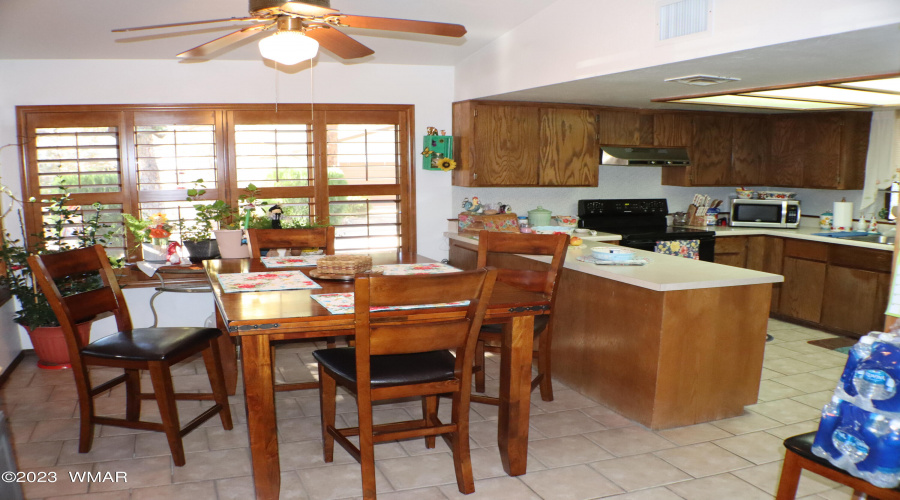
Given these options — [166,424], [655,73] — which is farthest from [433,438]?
[655,73]

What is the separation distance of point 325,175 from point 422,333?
294 centimetres

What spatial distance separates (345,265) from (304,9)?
1.03 m

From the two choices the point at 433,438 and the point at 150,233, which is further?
the point at 150,233

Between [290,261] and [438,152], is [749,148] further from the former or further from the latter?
[290,261]

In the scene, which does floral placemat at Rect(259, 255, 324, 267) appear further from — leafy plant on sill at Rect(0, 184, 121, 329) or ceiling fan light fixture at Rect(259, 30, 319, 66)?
leafy plant on sill at Rect(0, 184, 121, 329)

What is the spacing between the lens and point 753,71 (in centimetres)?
311

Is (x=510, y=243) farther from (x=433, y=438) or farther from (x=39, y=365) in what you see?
(x=39, y=365)

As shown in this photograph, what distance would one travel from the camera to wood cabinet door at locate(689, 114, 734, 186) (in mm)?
5496

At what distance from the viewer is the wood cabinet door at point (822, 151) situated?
5121 mm

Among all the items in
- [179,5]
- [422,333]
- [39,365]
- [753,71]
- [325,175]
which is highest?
[179,5]

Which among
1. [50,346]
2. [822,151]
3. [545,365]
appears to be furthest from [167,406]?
[822,151]

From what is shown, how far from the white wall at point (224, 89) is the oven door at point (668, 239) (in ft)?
4.70

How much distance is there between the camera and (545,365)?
11.1 ft

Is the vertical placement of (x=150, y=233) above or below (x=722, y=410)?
above
